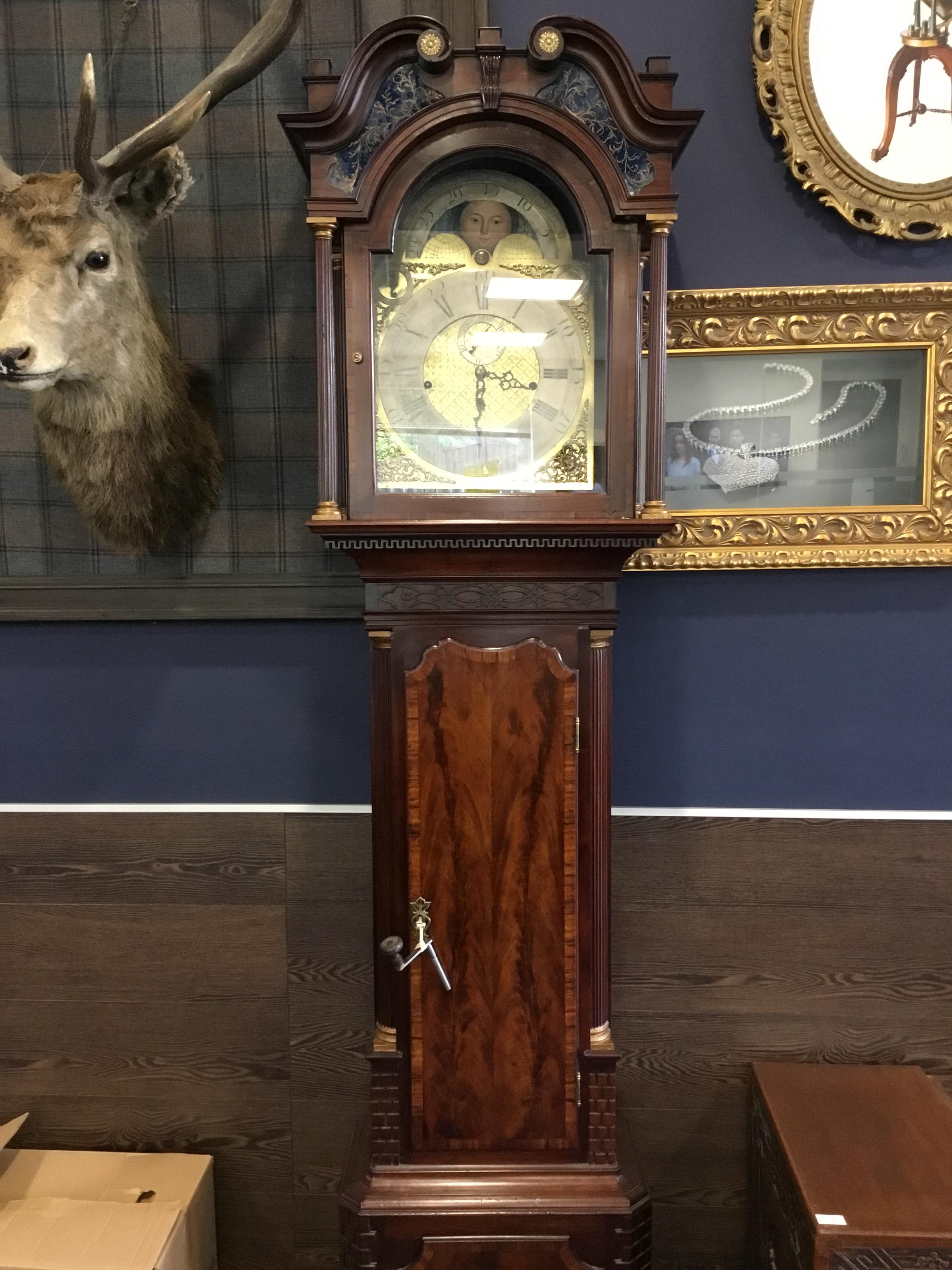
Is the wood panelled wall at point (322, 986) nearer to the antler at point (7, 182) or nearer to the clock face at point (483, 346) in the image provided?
the clock face at point (483, 346)

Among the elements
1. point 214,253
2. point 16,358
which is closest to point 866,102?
point 214,253

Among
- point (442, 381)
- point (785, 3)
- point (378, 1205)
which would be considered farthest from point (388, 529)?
point (785, 3)

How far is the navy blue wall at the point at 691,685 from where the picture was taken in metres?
1.42

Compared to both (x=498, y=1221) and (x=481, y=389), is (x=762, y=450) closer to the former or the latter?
(x=481, y=389)

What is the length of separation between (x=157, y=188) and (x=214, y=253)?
14 centimetres

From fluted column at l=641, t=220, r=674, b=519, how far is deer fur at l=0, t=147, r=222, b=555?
76 centimetres

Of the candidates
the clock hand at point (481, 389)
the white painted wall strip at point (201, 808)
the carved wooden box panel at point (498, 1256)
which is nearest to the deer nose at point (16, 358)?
the clock hand at point (481, 389)

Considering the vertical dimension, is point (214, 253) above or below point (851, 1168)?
above

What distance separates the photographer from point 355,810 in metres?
1.52

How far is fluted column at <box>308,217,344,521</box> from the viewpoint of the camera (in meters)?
1.09

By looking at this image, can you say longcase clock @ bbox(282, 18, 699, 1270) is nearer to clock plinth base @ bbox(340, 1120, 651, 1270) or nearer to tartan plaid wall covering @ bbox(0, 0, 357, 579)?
clock plinth base @ bbox(340, 1120, 651, 1270)

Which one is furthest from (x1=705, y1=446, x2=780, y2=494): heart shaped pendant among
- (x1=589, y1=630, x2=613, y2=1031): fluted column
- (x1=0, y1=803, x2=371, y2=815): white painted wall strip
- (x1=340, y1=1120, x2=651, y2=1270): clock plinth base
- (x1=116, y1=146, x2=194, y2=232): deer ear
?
(x1=340, y1=1120, x2=651, y2=1270): clock plinth base

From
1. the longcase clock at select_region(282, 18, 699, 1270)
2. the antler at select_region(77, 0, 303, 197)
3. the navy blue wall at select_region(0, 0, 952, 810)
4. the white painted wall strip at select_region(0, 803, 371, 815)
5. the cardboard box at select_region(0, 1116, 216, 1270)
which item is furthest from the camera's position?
the white painted wall strip at select_region(0, 803, 371, 815)

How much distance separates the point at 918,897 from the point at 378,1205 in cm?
105
